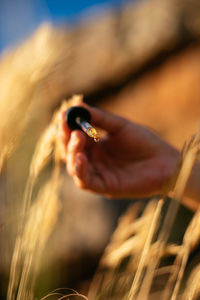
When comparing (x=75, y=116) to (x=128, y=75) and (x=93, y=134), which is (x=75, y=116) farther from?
(x=128, y=75)

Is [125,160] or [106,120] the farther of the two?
[125,160]

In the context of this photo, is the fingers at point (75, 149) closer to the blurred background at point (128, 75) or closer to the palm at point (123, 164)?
the palm at point (123, 164)

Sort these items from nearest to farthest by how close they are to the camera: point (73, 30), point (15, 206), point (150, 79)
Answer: point (15, 206) < point (150, 79) < point (73, 30)

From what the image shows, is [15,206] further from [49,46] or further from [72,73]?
[72,73]

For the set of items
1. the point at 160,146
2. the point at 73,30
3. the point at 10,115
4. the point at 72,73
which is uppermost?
the point at 73,30

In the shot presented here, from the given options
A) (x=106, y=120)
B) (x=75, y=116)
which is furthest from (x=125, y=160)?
(x=75, y=116)

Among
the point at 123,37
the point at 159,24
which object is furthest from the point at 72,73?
the point at 159,24

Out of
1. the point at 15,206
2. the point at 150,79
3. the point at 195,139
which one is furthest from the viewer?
the point at 150,79
